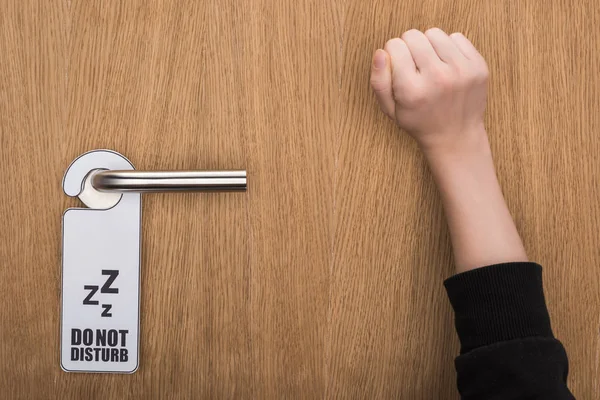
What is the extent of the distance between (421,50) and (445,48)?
0.02 m

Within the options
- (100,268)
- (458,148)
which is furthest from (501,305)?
(100,268)

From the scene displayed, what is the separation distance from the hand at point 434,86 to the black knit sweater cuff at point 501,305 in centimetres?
11

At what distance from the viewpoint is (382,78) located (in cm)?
46

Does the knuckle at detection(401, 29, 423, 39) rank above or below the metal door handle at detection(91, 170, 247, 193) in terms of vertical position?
above

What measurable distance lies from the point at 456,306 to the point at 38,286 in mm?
376

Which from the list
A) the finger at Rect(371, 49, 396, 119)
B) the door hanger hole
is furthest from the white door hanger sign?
the finger at Rect(371, 49, 396, 119)

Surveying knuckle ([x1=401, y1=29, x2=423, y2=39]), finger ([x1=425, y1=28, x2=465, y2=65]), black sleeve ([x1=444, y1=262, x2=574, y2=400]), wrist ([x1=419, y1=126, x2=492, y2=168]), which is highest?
knuckle ([x1=401, y1=29, x2=423, y2=39])

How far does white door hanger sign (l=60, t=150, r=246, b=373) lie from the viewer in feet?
1.60

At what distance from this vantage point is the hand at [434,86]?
456 mm

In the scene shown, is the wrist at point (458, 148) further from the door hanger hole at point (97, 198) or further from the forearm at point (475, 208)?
the door hanger hole at point (97, 198)

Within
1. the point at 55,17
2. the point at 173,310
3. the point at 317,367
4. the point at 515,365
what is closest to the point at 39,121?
the point at 55,17

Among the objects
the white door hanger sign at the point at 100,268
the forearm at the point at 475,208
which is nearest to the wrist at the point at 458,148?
the forearm at the point at 475,208

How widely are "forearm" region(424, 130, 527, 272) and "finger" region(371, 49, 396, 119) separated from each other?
0.06 meters

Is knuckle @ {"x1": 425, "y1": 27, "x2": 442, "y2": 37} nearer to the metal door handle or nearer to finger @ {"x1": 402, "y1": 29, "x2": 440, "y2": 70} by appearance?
finger @ {"x1": 402, "y1": 29, "x2": 440, "y2": 70}
